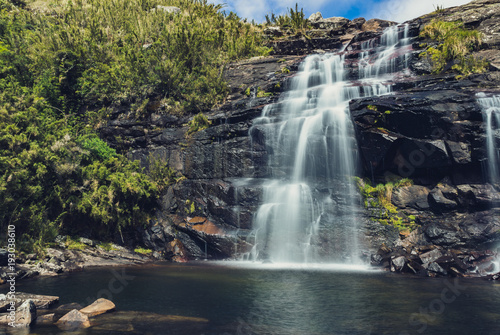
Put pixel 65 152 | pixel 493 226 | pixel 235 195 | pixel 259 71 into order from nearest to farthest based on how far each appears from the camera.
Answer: pixel 493 226
pixel 65 152
pixel 235 195
pixel 259 71

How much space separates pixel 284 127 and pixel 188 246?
9437 millimetres

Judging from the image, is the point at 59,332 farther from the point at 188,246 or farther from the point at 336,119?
the point at 336,119

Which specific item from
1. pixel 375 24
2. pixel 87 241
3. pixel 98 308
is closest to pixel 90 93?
pixel 87 241

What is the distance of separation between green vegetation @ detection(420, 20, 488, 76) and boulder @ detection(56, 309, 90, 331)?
74.6 ft

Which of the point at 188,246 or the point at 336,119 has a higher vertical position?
the point at 336,119

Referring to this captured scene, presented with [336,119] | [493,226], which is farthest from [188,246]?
[493,226]

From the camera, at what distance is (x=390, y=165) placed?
741 inches

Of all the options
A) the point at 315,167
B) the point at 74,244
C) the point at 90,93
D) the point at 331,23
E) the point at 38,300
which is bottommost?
the point at 38,300

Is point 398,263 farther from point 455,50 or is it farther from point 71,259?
point 455,50

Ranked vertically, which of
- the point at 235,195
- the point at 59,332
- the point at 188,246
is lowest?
the point at 59,332

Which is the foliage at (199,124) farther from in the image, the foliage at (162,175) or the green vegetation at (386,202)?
the green vegetation at (386,202)

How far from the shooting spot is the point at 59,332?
25.0ft

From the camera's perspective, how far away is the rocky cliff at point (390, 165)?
1575 cm

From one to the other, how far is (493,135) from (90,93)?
2723 cm
